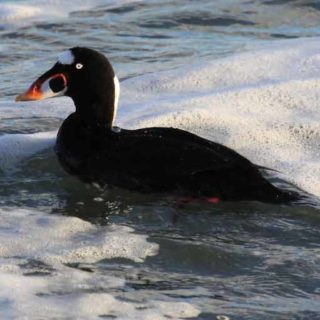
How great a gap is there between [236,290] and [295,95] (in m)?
3.07

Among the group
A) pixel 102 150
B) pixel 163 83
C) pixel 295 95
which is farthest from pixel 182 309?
pixel 163 83

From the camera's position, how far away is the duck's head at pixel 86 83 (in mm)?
5918

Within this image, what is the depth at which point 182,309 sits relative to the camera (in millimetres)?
4020

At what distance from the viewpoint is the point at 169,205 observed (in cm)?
544

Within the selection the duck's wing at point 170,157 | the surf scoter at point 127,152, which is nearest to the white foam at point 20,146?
the surf scoter at point 127,152

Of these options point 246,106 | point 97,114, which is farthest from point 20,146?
point 246,106

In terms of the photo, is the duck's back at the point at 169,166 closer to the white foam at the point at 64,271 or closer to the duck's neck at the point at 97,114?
the duck's neck at the point at 97,114

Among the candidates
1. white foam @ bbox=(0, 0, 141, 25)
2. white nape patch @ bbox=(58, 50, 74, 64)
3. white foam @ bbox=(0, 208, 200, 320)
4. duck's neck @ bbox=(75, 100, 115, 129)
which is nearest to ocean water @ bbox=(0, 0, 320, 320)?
white foam @ bbox=(0, 208, 200, 320)

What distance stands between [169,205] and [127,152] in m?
0.36

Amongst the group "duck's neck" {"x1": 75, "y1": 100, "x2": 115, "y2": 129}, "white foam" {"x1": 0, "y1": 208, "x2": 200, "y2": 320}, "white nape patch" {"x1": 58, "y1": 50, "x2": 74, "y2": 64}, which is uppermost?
"white nape patch" {"x1": 58, "y1": 50, "x2": 74, "y2": 64}

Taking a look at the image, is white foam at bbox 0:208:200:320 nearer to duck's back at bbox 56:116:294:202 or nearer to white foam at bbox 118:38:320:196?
A: duck's back at bbox 56:116:294:202

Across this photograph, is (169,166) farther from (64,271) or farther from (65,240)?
(64,271)

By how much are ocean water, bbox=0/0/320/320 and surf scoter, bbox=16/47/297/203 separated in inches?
4.6

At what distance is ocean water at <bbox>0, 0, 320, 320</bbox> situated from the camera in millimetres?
4152
